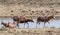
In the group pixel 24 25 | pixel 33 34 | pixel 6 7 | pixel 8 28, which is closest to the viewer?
pixel 33 34

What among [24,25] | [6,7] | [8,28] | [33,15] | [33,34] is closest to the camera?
[33,34]

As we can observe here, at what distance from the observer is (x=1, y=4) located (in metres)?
35.6

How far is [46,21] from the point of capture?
23.8 m

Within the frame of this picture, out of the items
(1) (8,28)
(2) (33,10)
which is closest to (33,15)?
(2) (33,10)

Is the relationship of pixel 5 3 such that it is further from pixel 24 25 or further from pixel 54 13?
pixel 24 25

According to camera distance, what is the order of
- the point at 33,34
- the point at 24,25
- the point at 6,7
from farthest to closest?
the point at 6,7 < the point at 24,25 < the point at 33,34

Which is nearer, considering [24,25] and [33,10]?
[24,25]

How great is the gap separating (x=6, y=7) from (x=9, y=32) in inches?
612

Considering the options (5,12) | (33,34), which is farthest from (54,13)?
(33,34)

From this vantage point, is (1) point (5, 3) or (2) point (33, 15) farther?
(1) point (5, 3)

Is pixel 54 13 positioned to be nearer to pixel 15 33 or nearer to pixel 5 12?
pixel 5 12

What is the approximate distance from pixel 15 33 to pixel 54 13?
46.9 ft

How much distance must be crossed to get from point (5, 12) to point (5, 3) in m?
2.92

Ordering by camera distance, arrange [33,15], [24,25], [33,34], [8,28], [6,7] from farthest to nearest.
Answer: [6,7] < [33,15] < [24,25] < [8,28] < [33,34]
